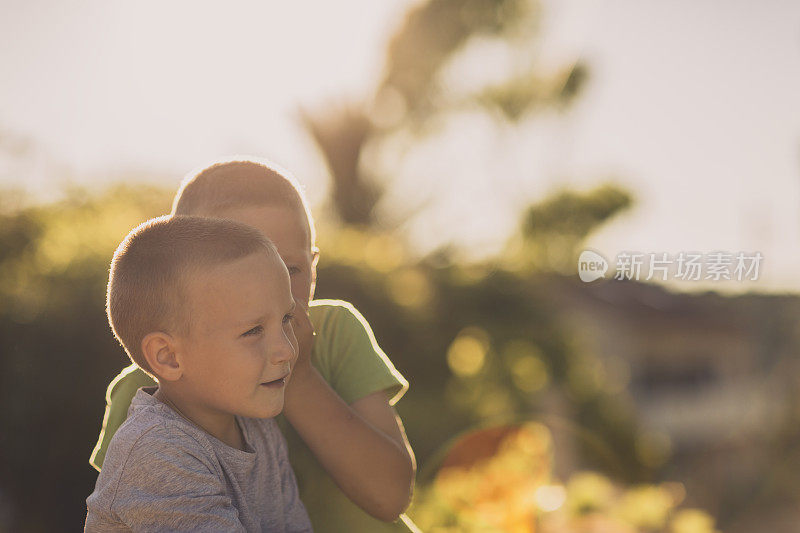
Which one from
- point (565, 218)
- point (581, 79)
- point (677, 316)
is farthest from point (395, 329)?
point (677, 316)

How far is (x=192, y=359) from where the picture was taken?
1.45 meters

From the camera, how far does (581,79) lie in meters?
16.6

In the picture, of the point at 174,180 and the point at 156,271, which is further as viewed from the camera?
the point at 174,180

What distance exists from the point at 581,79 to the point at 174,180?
1076 centimetres

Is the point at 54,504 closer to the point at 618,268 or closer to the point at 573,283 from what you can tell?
the point at 618,268

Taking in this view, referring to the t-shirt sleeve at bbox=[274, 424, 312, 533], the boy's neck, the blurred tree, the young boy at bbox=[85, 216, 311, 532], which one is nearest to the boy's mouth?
the young boy at bbox=[85, 216, 311, 532]

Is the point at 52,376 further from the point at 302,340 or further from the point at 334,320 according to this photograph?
the point at 302,340

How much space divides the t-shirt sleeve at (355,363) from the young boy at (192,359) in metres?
0.32

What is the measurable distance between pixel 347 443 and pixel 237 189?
593 millimetres

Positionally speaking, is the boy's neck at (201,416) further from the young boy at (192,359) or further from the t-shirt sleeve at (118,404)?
the t-shirt sleeve at (118,404)

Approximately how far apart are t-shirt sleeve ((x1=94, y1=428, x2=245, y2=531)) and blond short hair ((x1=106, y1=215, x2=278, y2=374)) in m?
0.19

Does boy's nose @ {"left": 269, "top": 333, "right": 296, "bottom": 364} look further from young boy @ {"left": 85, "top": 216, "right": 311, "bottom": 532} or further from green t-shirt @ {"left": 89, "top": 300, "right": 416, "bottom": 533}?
green t-shirt @ {"left": 89, "top": 300, "right": 416, "bottom": 533}

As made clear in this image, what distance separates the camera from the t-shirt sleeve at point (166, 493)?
4.42 feet

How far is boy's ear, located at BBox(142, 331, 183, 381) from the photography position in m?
1.43
